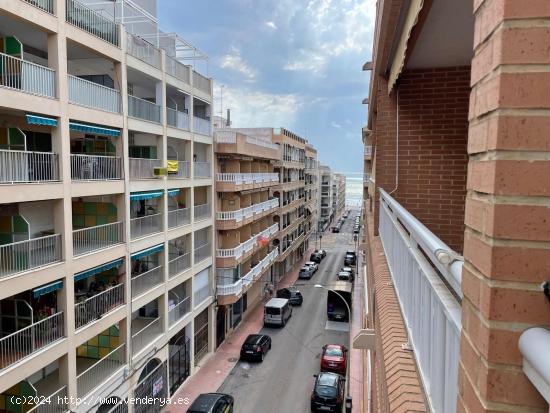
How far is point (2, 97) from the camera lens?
9211 millimetres

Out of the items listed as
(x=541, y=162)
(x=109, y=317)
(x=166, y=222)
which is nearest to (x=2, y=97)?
(x=109, y=317)

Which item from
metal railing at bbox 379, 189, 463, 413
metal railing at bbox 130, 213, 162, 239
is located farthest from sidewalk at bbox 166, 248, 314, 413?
metal railing at bbox 379, 189, 463, 413

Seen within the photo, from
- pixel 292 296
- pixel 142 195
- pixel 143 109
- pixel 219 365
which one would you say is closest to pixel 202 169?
pixel 143 109

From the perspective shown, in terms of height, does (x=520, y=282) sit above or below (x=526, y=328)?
above

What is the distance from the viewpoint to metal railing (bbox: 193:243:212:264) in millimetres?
20628

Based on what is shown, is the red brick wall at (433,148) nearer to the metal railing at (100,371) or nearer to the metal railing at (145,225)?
the metal railing at (100,371)

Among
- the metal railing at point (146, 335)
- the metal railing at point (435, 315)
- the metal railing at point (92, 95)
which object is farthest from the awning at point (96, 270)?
the metal railing at point (435, 315)

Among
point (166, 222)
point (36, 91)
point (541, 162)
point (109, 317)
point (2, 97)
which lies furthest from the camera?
point (166, 222)

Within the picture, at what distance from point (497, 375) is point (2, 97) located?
426 inches

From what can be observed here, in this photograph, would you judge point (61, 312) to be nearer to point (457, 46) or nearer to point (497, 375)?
point (457, 46)

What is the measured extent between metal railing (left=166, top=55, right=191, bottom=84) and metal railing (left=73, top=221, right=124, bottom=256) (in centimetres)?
712

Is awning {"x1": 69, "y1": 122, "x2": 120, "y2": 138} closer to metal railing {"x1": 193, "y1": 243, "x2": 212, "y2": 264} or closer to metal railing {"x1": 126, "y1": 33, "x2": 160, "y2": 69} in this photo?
metal railing {"x1": 126, "y1": 33, "x2": 160, "y2": 69}

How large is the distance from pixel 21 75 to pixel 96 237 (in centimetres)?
530

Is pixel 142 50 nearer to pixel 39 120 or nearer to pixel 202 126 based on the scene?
pixel 202 126
